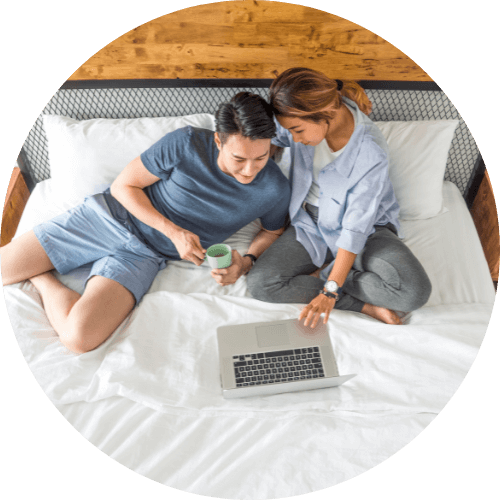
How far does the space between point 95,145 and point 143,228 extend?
0.38 metres

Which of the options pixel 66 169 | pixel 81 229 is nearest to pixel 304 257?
pixel 81 229

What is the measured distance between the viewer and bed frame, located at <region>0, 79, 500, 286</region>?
1.29 meters

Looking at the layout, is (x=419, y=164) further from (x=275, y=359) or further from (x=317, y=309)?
(x=275, y=359)

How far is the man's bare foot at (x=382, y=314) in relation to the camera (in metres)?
1.07

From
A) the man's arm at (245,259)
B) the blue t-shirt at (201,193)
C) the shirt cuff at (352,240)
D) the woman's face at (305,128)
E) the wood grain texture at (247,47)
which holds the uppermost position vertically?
the wood grain texture at (247,47)

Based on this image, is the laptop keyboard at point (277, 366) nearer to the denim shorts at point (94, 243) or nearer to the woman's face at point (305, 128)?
the denim shorts at point (94, 243)

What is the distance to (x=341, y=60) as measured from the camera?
4.02ft

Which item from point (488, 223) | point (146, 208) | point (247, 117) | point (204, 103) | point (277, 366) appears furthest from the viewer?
point (204, 103)

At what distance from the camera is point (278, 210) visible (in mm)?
1124

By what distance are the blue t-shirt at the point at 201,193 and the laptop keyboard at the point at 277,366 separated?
1.25ft

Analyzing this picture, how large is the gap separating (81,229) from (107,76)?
1.81 ft

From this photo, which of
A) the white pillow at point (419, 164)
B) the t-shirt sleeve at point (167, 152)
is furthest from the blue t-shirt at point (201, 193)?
the white pillow at point (419, 164)

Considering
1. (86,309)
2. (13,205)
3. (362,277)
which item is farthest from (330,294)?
(13,205)

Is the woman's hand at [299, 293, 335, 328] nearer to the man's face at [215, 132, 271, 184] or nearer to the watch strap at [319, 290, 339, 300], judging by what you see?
the watch strap at [319, 290, 339, 300]
